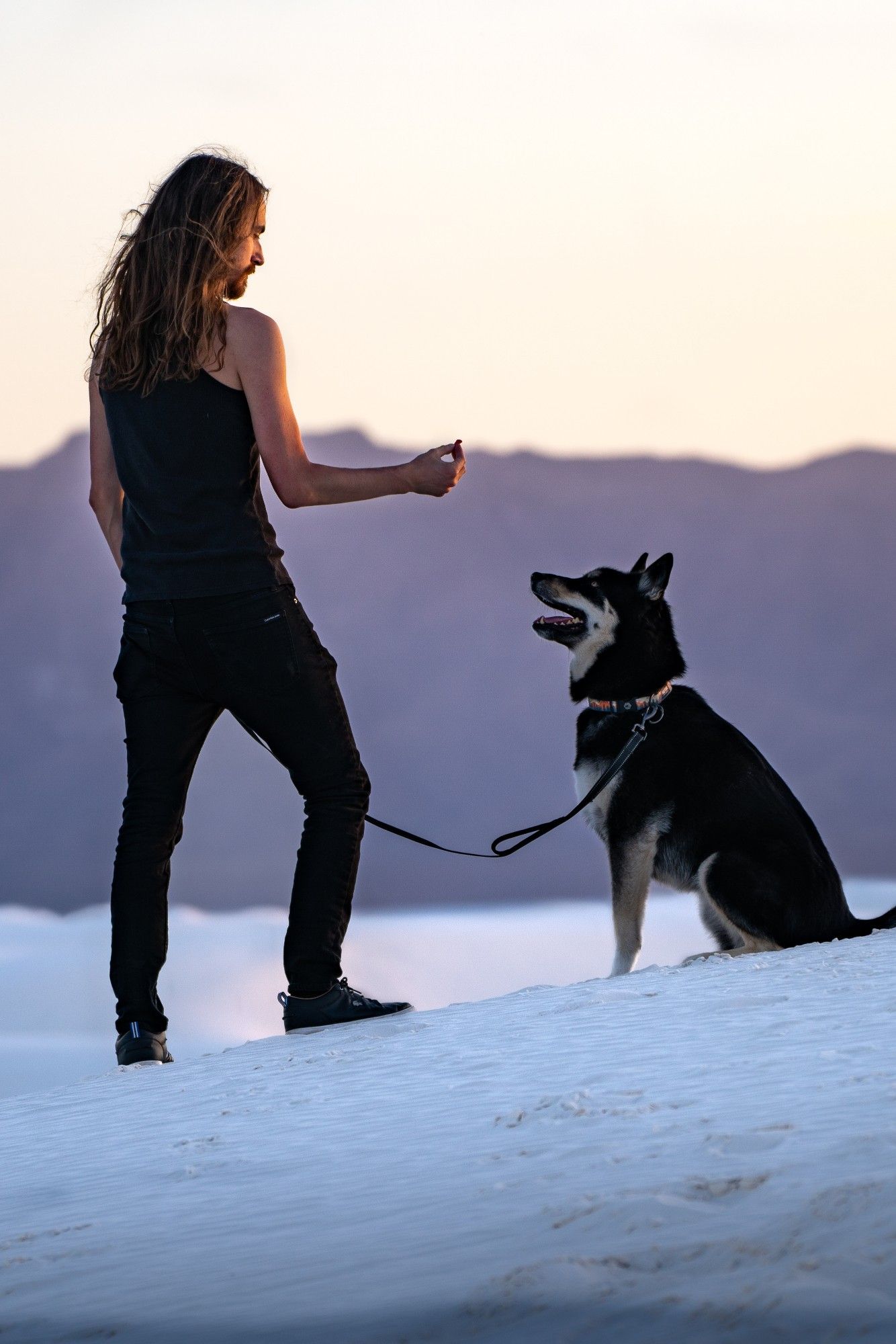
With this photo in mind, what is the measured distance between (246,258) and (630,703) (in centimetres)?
216

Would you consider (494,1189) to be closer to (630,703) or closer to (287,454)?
(287,454)

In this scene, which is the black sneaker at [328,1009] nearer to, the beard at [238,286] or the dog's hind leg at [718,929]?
the dog's hind leg at [718,929]

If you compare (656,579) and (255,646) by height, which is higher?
(656,579)

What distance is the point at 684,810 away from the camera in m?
4.73

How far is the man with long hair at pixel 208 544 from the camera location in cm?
352

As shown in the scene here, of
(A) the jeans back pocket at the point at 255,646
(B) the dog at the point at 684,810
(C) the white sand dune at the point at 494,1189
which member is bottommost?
(C) the white sand dune at the point at 494,1189

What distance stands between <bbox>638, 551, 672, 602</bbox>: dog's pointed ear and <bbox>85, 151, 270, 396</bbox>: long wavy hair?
210 cm

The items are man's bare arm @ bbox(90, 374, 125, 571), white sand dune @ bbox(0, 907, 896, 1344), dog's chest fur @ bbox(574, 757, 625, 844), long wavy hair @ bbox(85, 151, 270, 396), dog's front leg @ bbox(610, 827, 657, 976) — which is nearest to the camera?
white sand dune @ bbox(0, 907, 896, 1344)

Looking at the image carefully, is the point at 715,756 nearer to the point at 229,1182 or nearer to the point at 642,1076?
the point at 642,1076

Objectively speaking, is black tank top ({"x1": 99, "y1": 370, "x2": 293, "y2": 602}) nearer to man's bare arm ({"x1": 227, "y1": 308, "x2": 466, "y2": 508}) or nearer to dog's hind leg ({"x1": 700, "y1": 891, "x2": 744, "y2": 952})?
man's bare arm ({"x1": 227, "y1": 308, "x2": 466, "y2": 508})

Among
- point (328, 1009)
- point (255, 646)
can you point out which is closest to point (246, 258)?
point (255, 646)

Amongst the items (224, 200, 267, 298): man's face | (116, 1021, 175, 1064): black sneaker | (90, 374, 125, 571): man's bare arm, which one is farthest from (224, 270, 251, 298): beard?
(116, 1021, 175, 1064): black sneaker

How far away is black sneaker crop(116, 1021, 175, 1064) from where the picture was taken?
12.5 feet

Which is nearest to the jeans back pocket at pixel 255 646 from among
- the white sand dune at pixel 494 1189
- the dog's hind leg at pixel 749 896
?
the white sand dune at pixel 494 1189
